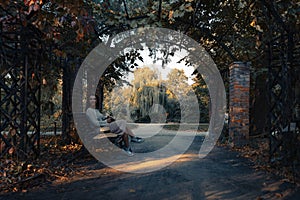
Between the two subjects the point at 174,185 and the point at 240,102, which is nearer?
the point at 174,185

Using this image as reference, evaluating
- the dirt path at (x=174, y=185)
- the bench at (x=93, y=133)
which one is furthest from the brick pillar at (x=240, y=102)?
the bench at (x=93, y=133)

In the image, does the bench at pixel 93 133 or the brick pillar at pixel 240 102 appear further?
the brick pillar at pixel 240 102

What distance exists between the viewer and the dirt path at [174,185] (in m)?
3.45

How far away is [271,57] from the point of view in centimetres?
544

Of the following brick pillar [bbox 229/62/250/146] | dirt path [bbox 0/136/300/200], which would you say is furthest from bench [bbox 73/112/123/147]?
brick pillar [bbox 229/62/250/146]

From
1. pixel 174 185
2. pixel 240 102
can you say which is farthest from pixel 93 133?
pixel 240 102

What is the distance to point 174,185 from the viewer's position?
3.91 m

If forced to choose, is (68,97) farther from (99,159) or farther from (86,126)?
(99,159)

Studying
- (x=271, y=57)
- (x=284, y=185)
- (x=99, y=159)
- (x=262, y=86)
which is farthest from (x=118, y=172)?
(x=262, y=86)

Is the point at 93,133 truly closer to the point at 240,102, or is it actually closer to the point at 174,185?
the point at 174,185

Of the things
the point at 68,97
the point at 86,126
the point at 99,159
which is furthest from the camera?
the point at 68,97

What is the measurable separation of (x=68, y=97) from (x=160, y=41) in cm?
349

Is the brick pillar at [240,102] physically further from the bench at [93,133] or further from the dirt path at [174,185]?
the bench at [93,133]

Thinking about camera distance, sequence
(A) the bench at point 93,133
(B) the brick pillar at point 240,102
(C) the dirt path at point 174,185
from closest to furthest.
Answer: (C) the dirt path at point 174,185
(A) the bench at point 93,133
(B) the brick pillar at point 240,102
